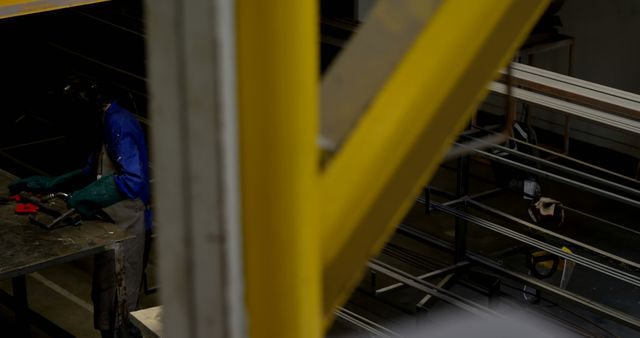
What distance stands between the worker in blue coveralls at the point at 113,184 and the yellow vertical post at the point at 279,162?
4978 millimetres

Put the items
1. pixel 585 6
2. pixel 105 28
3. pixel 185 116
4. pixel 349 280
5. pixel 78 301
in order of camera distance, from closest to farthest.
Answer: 1. pixel 185 116
2. pixel 349 280
3. pixel 78 301
4. pixel 105 28
5. pixel 585 6

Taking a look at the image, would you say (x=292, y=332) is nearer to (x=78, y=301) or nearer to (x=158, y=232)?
(x=158, y=232)

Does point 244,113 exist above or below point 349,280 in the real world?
above

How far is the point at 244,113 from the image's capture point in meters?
0.54

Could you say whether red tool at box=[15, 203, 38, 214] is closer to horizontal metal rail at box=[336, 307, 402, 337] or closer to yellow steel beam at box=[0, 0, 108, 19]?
horizontal metal rail at box=[336, 307, 402, 337]

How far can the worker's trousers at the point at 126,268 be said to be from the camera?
221 inches

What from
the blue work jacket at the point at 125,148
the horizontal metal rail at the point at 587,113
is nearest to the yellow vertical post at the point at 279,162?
the horizontal metal rail at the point at 587,113

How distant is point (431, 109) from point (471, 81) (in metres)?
0.05

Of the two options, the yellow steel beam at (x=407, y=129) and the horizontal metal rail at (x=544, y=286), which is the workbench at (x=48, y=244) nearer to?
the horizontal metal rail at (x=544, y=286)

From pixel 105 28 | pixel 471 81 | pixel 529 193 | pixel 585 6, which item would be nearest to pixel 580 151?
pixel 585 6

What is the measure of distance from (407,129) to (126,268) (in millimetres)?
5407

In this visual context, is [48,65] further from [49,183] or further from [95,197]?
[95,197]

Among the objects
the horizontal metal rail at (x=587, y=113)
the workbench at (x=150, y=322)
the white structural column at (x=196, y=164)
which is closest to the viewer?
the white structural column at (x=196, y=164)

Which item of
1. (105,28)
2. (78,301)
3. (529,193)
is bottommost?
(78,301)
